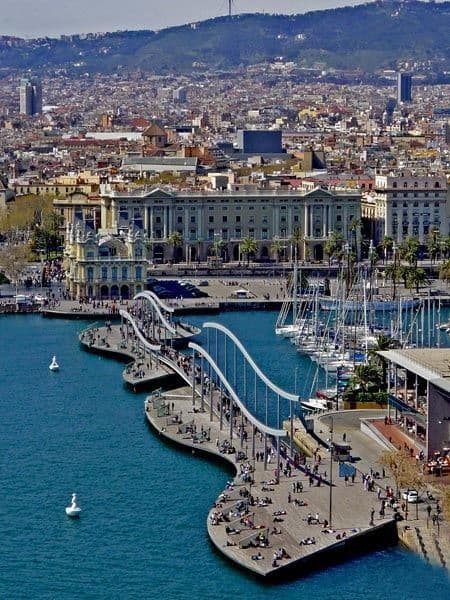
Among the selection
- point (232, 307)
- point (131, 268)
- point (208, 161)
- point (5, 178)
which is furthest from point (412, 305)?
point (5, 178)

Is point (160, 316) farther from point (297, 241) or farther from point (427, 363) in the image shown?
point (297, 241)

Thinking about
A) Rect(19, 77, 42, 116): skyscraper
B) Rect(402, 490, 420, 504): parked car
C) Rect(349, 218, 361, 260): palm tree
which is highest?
Rect(19, 77, 42, 116): skyscraper

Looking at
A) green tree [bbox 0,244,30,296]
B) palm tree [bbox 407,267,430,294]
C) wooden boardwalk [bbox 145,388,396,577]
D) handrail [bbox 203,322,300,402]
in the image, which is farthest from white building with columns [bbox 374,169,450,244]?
wooden boardwalk [bbox 145,388,396,577]

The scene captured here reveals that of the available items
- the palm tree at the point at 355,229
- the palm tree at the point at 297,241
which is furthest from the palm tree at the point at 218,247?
the palm tree at the point at 355,229

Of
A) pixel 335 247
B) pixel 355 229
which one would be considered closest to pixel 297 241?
pixel 335 247

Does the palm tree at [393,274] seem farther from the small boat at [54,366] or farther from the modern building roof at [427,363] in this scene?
the modern building roof at [427,363]

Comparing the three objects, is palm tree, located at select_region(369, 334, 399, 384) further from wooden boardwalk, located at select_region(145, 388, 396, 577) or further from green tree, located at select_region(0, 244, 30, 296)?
green tree, located at select_region(0, 244, 30, 296)
